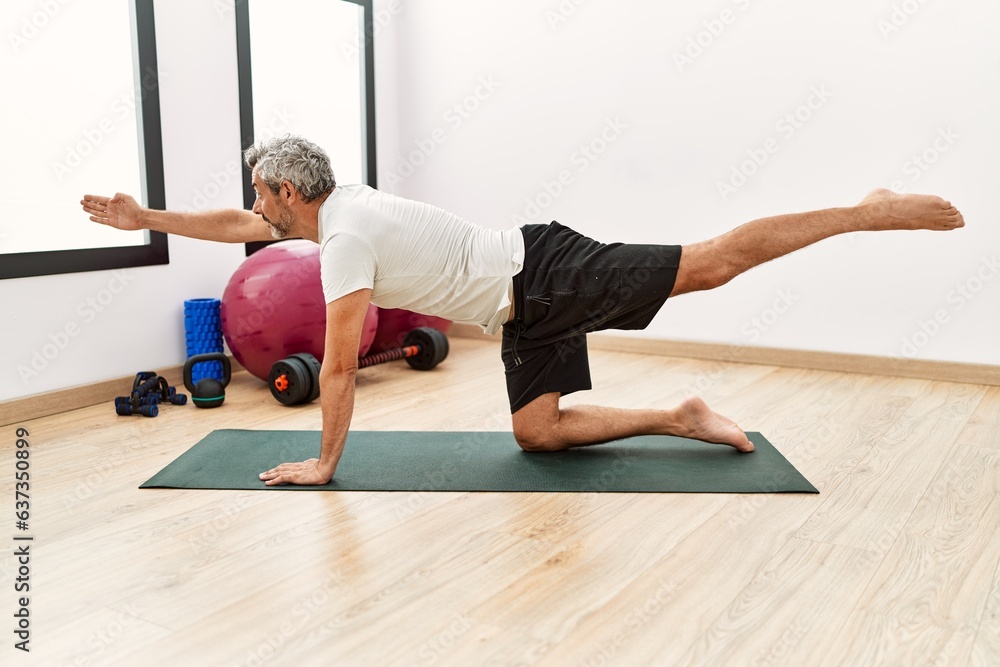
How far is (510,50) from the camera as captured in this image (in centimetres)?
457

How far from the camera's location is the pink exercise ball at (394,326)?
3.97 m

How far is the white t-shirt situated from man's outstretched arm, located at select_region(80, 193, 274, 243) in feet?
1.43

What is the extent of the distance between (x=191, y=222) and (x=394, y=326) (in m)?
1.48

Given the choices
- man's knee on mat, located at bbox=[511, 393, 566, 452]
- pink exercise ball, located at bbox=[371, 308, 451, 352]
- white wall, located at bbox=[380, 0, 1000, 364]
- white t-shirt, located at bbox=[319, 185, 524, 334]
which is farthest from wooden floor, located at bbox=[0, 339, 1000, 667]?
→ pink exercise ball, located at bbox=[371, 308, 451, 352]

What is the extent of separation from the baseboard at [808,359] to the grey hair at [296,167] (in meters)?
2.47

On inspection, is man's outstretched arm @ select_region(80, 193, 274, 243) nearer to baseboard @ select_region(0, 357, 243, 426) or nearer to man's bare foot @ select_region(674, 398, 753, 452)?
baseboard @ select_region(0, 357, 243, 426)

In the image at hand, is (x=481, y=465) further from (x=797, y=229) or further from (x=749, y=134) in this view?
(x=749, y=134)

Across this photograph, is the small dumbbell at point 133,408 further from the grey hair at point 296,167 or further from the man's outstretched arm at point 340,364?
the grey hair at point 296,167

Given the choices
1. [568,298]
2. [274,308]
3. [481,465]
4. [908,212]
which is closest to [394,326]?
[274,308]

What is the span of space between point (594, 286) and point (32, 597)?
1526mm

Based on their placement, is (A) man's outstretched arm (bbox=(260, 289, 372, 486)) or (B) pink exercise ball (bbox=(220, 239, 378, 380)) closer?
(A) man's outstretched arm (bbox=(260, 289, 372, 486))

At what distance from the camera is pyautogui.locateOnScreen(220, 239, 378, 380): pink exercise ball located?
11.0ft

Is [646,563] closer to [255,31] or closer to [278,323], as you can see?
[278,323]

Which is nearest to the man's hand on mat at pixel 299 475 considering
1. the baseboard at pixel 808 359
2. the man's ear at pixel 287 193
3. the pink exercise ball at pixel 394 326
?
the man's ear at pixel 287 193
